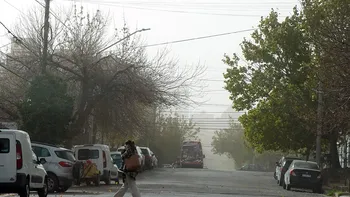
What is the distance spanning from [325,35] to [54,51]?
1873 cm

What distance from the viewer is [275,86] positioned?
52656 mm

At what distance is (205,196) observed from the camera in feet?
87.4

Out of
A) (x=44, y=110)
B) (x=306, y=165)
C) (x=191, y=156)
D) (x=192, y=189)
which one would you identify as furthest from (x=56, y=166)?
(x=191, y=156)

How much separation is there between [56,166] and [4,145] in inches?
298

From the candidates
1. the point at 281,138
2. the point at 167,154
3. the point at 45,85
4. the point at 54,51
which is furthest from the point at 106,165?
the point at 167,154

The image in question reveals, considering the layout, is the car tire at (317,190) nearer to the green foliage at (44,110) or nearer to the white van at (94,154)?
the white van at (94,154)

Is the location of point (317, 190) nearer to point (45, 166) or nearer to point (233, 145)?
point (45, 166)

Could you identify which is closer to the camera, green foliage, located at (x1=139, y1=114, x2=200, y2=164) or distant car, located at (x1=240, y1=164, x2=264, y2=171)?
green foliage, located at (x1=139, y1=114, x2=200, y2=164)

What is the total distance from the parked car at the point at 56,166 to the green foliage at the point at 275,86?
2271 cm

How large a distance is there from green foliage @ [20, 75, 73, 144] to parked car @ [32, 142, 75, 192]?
26.9 feet

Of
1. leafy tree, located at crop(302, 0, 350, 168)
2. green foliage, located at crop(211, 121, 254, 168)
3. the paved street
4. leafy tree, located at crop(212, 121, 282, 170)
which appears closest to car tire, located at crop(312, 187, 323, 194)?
the paved street

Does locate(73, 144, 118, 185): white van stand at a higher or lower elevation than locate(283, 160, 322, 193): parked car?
higher

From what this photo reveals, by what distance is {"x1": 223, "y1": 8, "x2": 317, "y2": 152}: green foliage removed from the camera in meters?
50.7

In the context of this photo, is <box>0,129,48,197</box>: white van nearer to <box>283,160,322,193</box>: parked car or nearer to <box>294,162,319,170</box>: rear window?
<box>283,160,322,193</box>: parked car
